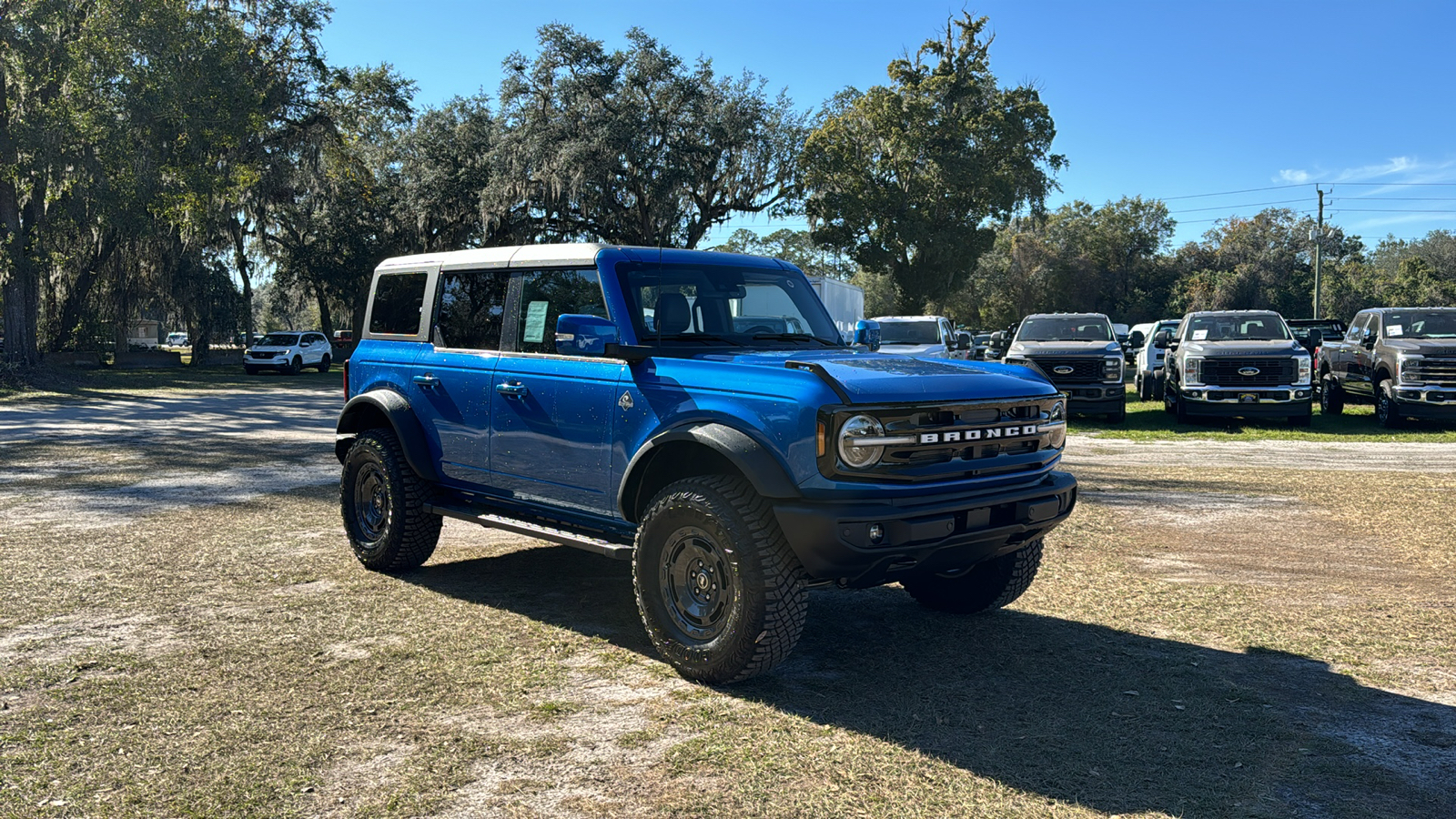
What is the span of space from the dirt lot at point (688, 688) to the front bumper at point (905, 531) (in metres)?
0.59

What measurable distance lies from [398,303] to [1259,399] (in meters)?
15.0

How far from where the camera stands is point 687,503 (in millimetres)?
4859

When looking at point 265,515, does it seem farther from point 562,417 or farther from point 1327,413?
point 1327,413

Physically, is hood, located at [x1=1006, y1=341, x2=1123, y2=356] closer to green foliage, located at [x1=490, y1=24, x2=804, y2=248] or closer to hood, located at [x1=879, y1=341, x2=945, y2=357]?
hood, located at [x1=879, y1=341, x2=945, y2=357]

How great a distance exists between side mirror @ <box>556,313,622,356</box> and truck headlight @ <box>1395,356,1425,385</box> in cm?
1622

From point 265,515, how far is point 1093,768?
7502mm

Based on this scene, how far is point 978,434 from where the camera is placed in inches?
196

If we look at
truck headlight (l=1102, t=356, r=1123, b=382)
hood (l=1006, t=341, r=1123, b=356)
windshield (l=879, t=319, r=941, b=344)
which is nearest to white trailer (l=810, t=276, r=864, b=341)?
windshield (l=879, t=319, r=941, b=344)

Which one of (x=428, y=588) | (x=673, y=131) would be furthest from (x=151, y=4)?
(x=428, y=588)

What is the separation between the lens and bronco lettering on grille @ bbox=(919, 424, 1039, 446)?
4.78 meters

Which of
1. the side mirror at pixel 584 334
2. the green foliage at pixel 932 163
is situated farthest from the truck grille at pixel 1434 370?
the green foliage at pixel 932 163

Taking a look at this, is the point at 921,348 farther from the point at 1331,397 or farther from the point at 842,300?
the point at 1331,397

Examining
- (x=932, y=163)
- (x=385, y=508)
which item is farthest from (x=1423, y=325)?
(x=932, y=163)

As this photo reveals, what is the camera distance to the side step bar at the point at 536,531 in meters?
5.42
